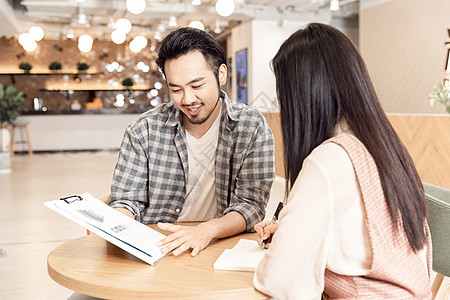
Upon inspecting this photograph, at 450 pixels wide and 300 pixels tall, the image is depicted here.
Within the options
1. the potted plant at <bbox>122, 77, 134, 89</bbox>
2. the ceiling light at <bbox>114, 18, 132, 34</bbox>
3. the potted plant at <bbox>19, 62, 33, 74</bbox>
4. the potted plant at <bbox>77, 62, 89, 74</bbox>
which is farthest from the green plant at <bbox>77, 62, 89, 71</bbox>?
the ceiling light at <bbox>114, 18, 132, 34</bbox>

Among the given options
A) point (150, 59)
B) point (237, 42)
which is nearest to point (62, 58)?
point (150, 59)

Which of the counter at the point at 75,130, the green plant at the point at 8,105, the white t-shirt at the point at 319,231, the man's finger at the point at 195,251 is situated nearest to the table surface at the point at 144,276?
the man's finger at the point at 195,251

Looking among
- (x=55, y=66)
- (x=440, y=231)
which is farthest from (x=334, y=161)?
(x=55, y=66)

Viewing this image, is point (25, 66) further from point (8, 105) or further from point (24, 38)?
point (24, 38)

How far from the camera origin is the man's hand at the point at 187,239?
4.58ft

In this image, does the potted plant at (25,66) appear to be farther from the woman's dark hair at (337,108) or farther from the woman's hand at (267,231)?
the woman's dark hair at (337,108)

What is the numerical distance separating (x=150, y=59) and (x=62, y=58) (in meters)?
2.60

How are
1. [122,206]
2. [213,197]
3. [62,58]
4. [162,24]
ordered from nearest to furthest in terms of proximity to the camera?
[122,206]
[213,197]
[162,24]
[62,58]

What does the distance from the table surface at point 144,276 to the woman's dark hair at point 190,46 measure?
2.49 ft

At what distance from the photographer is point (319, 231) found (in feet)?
3.31

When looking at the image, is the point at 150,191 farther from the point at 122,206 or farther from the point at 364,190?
the point at 364,190

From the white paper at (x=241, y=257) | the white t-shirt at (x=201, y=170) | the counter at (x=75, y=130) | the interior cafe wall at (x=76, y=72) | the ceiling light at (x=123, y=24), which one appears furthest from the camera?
the interior cafe wall at (x=76, y=72)

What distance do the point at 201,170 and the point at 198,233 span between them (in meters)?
0.67

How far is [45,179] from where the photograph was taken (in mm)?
8273
